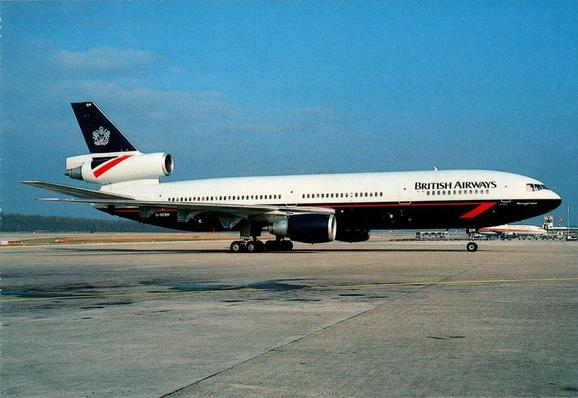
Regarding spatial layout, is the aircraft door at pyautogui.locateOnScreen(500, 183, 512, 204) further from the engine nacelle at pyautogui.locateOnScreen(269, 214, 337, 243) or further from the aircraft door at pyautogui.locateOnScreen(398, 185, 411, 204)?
the engine nacelle at pyautogui.locateOnScreen(269, 214, 337, 243)

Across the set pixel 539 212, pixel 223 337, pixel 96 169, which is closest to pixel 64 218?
pixel 96 169

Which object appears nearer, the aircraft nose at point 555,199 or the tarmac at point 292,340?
the tarmac at point 292,340

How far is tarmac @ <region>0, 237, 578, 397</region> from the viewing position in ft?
16.3

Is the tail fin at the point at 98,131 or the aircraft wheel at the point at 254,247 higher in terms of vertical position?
the tail fin at the point at 98,131

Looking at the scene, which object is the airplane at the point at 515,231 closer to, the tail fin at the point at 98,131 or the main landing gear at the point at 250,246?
the main landing gear at the point at 250,246

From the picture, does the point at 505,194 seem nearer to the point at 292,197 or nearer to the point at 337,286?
the point at 292,197

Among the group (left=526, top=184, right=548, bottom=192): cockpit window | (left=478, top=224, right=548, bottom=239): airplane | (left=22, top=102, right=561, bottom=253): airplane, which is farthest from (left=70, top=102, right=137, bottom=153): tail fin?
(left=478, top=224, right=548, bottom=239): airplane

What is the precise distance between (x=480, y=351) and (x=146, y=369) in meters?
3.29

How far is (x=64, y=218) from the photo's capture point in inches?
7648

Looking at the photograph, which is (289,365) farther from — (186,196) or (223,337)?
(186,196)

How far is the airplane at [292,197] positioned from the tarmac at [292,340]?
1507 cm

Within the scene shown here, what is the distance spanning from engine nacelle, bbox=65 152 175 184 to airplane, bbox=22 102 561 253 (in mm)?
56

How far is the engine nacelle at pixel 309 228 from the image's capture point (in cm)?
2645

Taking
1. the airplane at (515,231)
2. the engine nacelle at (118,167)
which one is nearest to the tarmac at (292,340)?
the engine nacelle at (118,167)
